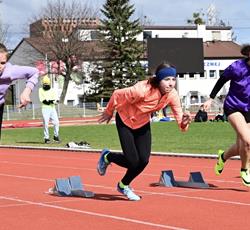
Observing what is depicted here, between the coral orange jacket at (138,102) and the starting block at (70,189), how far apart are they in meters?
1.22

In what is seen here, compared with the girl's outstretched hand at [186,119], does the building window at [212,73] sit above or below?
above

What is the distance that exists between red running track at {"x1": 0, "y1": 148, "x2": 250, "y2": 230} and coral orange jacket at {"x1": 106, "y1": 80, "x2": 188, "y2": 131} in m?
1.05

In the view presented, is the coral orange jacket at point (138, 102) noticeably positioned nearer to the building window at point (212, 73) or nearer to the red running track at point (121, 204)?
the red running track at point (121, 204)

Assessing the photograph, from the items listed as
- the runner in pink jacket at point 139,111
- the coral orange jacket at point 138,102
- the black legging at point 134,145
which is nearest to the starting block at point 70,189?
the runner in pink jacket at point 139,111

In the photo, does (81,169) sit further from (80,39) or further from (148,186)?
(80,39)

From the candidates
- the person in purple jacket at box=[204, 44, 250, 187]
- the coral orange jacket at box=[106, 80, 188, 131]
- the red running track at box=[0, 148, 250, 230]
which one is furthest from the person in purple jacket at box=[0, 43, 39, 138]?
the person in purple jacket at box=[204, 44, 250, 187]

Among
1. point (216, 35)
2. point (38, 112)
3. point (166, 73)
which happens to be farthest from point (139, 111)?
point (216, 35)

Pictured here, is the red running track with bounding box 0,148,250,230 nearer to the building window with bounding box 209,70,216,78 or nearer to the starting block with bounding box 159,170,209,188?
the starting block with bounding box 159,170,209,188

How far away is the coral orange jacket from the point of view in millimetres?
8180

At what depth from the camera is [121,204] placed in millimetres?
8234

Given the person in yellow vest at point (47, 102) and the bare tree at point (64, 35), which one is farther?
the bare tree at point (64, 35)

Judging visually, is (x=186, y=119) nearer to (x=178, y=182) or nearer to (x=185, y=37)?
(x=178, y=182)

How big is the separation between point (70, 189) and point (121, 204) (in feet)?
3.79

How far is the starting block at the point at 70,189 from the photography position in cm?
896
